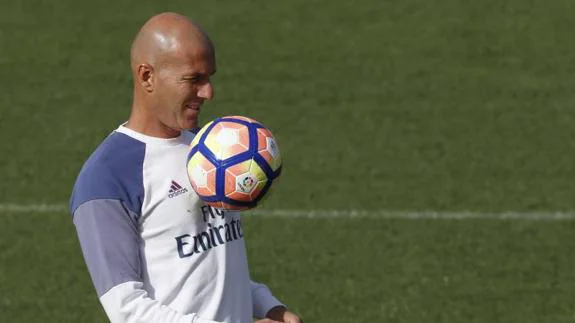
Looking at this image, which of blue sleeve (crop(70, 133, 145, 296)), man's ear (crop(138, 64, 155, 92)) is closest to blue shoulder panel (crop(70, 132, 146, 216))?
blue sleeve (crop(70, 133, 145, 296))

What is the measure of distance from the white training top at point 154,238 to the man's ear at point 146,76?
234 millimetres

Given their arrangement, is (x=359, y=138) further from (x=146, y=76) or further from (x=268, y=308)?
(x=146, y=76)

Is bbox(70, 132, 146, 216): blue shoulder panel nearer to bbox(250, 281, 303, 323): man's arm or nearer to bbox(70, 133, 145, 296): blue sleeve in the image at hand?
bbox(70, 133, 145, 296): blue sleeve

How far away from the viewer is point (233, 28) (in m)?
15.7

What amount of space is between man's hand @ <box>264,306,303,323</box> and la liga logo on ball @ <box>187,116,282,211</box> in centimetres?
61

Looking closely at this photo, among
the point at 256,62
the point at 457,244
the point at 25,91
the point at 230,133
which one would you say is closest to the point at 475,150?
the point at 457,244

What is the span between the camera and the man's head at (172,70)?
6008mm

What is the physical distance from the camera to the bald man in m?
5.86

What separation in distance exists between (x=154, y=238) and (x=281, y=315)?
2.88 ft

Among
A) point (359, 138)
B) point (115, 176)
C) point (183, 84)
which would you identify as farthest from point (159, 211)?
point (359, 138)

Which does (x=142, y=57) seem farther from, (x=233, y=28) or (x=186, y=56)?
(x=233, y=28)

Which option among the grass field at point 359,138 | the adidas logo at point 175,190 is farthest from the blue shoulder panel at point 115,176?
the grass field at point 359,138

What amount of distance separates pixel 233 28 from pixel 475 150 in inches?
142

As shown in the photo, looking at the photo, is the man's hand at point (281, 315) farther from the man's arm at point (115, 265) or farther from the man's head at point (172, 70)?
the man's head at point (172, 70)
